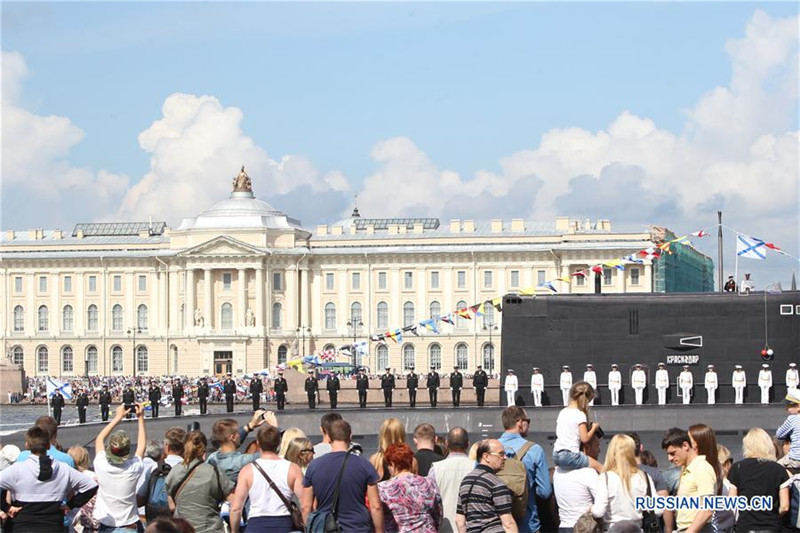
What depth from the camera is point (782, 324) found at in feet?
89.2

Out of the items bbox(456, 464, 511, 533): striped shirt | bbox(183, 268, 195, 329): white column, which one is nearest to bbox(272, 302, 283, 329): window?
bbox(183, 268, 195, 329): white column

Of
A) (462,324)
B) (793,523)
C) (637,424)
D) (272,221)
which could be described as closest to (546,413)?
(637,424)

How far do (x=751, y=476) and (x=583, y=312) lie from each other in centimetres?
1799

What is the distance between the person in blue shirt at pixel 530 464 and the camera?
34.5 feet

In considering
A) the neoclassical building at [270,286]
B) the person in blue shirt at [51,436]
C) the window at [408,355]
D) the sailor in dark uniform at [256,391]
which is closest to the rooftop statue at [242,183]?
the neoclassical building at [270,286]

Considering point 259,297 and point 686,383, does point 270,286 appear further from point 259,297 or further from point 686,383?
point 686,383

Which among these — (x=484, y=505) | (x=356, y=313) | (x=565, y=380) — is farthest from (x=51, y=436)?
(x=356, y=313)

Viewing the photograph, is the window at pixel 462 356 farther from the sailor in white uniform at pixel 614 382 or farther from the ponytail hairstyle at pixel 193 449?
the ponytail hairstyle at pixel 193 449

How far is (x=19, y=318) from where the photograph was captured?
3996 inches

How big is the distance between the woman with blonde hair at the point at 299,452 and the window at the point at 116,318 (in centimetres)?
9134

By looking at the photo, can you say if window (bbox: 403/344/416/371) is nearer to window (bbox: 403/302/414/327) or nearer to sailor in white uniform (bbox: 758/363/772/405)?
window (bbox: 403/302/414/327)

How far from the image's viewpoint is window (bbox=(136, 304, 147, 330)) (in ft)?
327

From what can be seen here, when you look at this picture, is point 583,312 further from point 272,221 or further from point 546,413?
point 272,221

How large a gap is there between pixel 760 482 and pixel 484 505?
7.44ft
